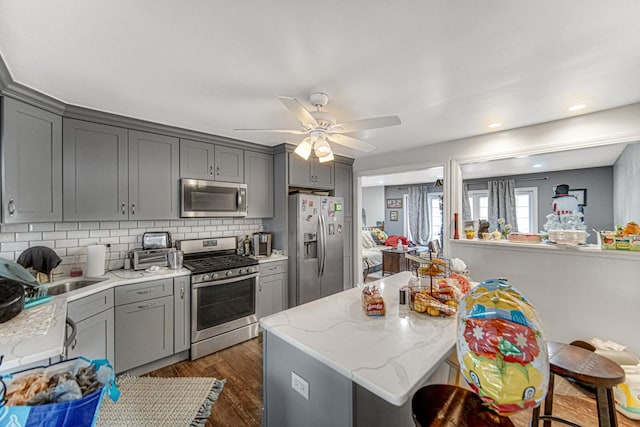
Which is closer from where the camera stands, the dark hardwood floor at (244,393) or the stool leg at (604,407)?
the stool leg at (604,407)

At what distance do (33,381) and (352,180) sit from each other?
13.5 ft

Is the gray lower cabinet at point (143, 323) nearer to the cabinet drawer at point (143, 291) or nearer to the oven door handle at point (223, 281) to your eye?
the cabinet drawer at point (143, 291)

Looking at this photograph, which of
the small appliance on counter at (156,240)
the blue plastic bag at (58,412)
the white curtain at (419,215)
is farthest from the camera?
the white curtain at (419,215)

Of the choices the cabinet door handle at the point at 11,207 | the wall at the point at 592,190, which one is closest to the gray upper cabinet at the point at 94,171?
the cabinet door handle at the point at 11,207

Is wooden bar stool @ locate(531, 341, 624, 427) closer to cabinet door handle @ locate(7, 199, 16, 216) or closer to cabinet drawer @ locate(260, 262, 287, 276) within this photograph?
cabinet drawer @ locate(260, 262, 287, 276)

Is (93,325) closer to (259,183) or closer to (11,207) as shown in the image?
(11,207)

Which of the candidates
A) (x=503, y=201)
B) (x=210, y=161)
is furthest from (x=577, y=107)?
(x=503, y=201)

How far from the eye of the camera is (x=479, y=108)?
2361 millimetres

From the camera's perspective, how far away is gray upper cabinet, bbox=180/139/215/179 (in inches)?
116

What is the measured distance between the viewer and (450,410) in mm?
985

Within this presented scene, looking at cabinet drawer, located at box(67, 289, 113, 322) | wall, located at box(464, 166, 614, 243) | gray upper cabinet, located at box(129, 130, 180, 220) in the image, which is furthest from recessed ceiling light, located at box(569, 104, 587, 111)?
cabinet drawer, located at box(67, 289, 113, 322)

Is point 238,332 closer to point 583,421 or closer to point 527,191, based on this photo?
point 583,421

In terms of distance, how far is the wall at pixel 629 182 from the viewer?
9.65 ft

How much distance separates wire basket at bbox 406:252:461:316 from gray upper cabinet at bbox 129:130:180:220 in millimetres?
2536
